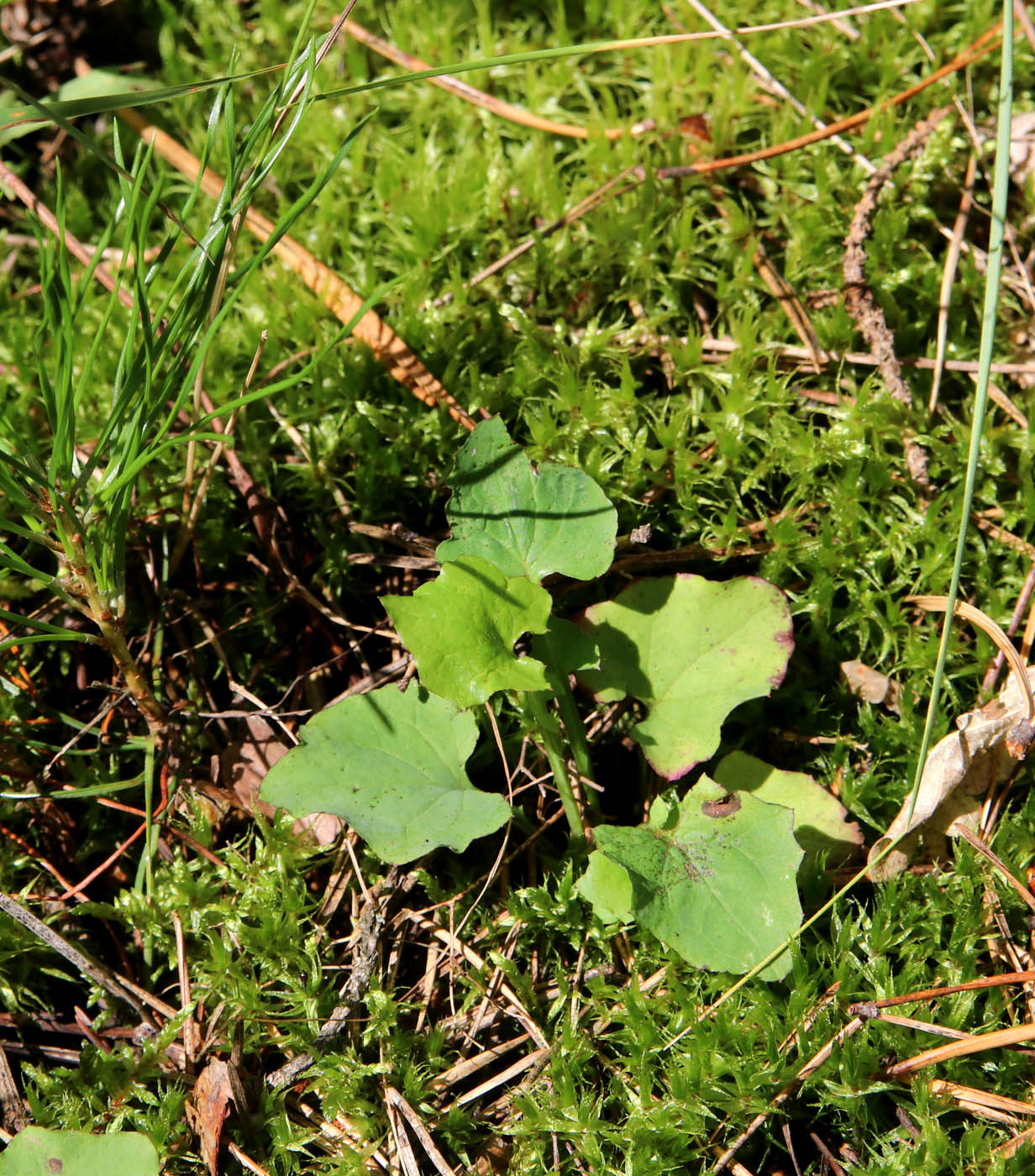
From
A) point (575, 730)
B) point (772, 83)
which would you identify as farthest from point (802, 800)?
point (772, 83)

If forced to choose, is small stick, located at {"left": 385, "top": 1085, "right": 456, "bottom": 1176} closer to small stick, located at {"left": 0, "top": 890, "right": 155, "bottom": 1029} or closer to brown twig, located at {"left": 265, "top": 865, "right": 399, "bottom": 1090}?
brown twig, located at {"left": 265, "top": 865, "right": 399, "bottom": 1090}

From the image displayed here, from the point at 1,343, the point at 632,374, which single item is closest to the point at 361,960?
the point at 632,374

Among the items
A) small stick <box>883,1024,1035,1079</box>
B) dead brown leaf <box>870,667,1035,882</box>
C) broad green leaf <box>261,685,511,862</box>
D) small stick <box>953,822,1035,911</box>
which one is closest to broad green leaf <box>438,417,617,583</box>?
broad green leaf <box>261,685,511,862</box>

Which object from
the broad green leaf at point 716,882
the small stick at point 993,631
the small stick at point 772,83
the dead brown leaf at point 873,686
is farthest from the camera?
the small stick at point 772,83

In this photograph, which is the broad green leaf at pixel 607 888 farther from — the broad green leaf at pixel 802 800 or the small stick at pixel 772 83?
the small stick at pixel 772 83

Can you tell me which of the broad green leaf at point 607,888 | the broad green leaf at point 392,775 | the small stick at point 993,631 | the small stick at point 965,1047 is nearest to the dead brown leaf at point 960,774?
the small stick at point 993,631

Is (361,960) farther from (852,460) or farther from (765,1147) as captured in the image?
(852,460)

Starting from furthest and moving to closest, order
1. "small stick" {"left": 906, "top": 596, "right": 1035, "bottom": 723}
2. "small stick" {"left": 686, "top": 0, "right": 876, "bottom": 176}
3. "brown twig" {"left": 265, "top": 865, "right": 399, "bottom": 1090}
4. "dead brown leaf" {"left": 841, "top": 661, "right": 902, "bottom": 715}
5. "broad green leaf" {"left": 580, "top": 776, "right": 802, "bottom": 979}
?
1. "small stick" {"left": 686, "top": 0, "right": 876, "bottom": 176}
2. "dead brown leaf" {"left": 841, "top": 661, "right": 902, "bottom": 715}
3. "small stick" {"left": 906, "top": 596, "right": 1035, "bottom": 723}
4. "brown twig" {"left": 265, "top": 865, "right": 399, "bottom": 1090}
5. "broad green leaf" {"left": 580, "top": 776, "right": 802, "bottom": 979}
